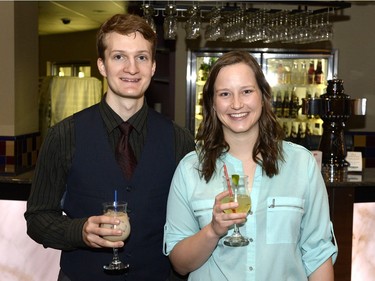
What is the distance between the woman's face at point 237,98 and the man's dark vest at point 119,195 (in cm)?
33

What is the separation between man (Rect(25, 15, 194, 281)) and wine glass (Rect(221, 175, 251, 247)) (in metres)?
0.33

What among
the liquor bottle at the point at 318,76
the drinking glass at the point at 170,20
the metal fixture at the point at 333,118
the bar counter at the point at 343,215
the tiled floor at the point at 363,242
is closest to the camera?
the bar counter at the point at 343,215

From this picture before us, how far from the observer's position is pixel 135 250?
2.17 metres

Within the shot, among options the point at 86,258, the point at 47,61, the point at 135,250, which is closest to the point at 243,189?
the point at 135,250

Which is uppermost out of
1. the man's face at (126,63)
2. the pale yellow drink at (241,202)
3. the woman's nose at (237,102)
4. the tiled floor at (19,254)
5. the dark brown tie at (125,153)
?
the man's face at (126,63)

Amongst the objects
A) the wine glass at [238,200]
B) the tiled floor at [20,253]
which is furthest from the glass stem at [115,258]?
the tiled floor at [20,253]

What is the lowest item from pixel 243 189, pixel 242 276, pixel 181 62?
pixel 242 276

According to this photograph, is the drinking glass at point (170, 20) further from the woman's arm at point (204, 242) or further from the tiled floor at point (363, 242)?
the woman's arm at point (204, 242)

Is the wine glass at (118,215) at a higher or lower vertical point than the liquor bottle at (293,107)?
lower

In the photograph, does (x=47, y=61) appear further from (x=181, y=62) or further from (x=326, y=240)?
(x=326, y=240)

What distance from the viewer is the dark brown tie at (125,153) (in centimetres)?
218

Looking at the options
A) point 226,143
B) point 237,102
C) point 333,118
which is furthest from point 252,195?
point 333,118

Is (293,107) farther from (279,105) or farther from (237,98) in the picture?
(237,98)

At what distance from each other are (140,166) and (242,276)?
55 centimetres
